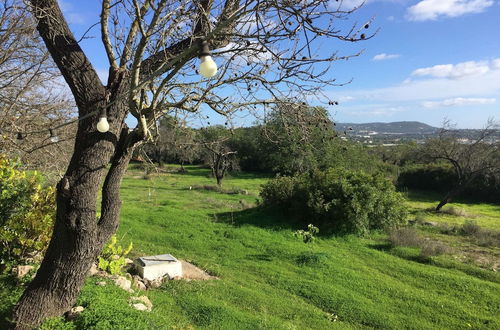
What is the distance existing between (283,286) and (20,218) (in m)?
5.22

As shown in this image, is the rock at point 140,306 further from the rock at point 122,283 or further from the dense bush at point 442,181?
the dense bush at point 442,181

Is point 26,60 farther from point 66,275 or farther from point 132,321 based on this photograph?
point 132,321

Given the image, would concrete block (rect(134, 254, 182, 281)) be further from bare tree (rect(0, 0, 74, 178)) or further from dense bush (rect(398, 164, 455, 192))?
dense bush (rect(398, 164, 455, 192))

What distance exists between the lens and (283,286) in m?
8.15

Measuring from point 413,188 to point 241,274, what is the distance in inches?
1262

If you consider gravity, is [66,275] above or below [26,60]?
below

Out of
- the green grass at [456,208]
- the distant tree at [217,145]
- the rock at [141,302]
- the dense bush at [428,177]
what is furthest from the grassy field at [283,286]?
the dense bush at [428,177]

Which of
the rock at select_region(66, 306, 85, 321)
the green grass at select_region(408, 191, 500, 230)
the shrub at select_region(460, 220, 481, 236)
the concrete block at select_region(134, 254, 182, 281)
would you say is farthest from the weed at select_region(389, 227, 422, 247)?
the rock at select_region(66, 306, 85, 321)

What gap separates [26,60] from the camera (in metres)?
7.41

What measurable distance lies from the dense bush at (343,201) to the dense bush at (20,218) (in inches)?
373

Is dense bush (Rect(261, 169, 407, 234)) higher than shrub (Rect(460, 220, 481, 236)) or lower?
higher

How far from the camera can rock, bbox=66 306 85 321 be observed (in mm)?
4164

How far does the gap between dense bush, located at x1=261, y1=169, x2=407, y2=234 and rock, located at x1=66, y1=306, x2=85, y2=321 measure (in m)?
10.3

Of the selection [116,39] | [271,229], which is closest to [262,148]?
[271,229]
